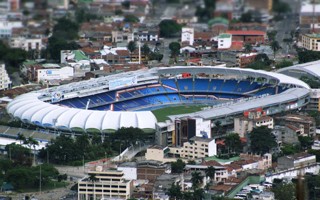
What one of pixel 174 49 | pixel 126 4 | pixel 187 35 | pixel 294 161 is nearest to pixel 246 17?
pixel 126 4

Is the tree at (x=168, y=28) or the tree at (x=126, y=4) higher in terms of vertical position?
the tree at (x=126, y=4)

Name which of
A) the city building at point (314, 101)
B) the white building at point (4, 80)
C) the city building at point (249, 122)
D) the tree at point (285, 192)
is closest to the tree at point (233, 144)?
the city building at point (249, 122)

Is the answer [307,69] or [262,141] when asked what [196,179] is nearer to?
[262,141]

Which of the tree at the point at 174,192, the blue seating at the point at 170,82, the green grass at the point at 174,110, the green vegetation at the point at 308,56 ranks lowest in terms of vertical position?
the green grass at the point at 174,110

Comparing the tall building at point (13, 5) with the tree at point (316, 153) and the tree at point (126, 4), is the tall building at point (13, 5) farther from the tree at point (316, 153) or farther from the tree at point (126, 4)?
the tree at point (316, 153)

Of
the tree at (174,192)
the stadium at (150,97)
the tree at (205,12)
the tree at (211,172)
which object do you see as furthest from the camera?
the tree at (205,12)

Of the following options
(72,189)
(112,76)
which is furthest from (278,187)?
(112,76)

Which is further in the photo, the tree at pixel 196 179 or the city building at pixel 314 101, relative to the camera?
the city building at pixel 314 101

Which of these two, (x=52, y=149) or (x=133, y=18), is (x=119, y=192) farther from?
(x=133, y=18)
